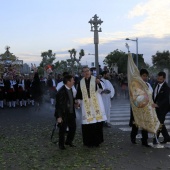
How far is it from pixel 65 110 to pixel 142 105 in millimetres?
1763

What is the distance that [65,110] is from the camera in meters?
8.35

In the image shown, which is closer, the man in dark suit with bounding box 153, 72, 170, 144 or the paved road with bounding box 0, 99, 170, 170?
the paved road with bounding box 0, 99, 170, 170

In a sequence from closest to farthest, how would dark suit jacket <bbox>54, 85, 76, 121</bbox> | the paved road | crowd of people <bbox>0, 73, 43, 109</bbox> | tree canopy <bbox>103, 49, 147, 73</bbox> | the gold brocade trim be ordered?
the paved road, dark suit jacket <bbox>54, 85, 76, 121</bbox>, the gold brocade trim, crowd of people <bbox>0, 73, 43, 109</bbox>, tree canopy <bbox>103, 49, 147, 73</bbox>

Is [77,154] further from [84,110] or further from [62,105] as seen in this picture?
[84,110]

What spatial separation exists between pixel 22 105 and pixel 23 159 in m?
14.4

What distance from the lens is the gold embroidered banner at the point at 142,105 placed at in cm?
839

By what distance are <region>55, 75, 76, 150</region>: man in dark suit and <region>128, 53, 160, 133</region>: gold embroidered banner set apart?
4.80 ft

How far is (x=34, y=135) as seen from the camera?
10328 mm

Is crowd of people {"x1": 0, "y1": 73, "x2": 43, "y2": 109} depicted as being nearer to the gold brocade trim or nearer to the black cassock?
the gold brocade trim

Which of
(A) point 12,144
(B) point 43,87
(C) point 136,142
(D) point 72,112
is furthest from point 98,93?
(B) point 43,87

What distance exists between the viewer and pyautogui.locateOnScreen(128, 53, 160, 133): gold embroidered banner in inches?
330

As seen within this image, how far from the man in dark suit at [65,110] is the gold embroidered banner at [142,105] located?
146 cm

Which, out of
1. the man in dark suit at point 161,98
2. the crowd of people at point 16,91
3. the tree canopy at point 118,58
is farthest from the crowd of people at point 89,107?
the tree canopy at point 118,58

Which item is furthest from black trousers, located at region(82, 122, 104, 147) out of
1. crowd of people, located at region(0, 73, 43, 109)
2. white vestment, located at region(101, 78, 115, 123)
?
crowd of people, located at region(0, 73, 43, 109)
